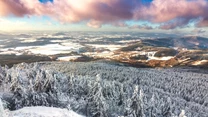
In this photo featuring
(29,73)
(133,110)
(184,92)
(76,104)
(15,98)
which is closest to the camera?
(15,98)

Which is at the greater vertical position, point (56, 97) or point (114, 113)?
point (56, 97)

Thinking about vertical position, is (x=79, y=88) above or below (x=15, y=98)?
below

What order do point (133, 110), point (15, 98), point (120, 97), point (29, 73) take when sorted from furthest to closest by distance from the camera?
point (120, 97)
point (29, 73)
point (133, 110)
point (15, 98)

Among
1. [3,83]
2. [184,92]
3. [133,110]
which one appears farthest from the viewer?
[184,92]

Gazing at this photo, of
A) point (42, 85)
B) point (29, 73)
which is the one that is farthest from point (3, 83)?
point (42, 85)

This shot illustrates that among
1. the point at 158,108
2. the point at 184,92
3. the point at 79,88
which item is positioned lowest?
the point at 184,92

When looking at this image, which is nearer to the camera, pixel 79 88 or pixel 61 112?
pixel 61 112

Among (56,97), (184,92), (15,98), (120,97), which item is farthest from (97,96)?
(184,92)

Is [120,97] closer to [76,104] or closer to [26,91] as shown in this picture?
[76,104]

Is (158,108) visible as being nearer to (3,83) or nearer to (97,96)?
(97,96)
